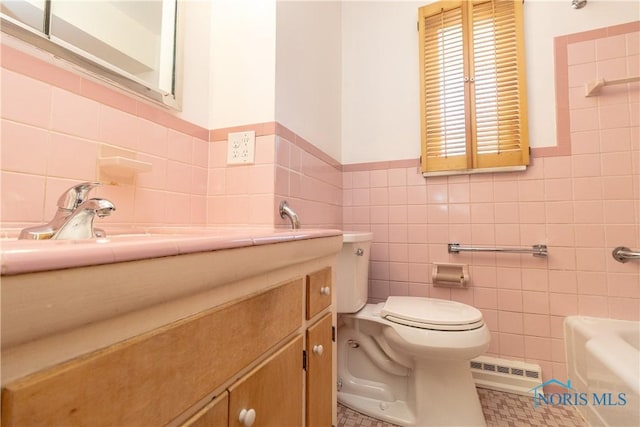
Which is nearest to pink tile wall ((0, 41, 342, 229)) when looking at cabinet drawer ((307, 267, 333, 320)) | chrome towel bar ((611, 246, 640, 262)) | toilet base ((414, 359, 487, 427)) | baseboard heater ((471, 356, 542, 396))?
cabinet drawer ((307, 267, 333, 320))

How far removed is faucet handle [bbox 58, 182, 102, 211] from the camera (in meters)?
0.54

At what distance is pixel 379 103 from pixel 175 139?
3.94 feet

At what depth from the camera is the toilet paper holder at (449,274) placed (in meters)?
1.45

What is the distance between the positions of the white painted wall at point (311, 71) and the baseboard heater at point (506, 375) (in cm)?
131

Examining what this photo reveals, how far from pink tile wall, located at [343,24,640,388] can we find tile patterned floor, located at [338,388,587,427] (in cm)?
18

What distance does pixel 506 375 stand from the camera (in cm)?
134

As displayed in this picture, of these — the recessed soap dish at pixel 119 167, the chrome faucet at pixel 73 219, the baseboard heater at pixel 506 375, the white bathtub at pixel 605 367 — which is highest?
the recessed soap dish at pixel 119 167

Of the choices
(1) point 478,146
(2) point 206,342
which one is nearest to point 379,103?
(1) point 478,146

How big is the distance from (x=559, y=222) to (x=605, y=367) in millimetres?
627

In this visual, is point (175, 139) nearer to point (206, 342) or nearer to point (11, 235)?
point (11, 235)

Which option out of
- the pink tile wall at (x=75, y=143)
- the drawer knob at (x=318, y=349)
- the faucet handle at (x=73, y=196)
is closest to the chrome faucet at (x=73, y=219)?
the faucet handle at (x=73, y=196)

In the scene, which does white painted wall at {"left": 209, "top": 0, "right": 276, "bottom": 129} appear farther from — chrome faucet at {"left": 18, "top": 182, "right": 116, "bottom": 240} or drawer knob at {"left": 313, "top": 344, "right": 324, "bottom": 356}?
drawer knob at {"left": 313, "top": 344, "right": 324, "bottom": 356}

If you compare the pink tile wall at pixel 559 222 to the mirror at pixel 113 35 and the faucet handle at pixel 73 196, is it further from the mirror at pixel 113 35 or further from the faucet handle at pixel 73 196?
the faucet handle at pixel 73 196

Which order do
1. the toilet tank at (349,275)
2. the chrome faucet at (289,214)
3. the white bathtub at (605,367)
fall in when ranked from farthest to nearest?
1. the toilet tank at (349,275)
2. the chrome faucet at (289,214)
3. the white bathtub at (605,367)
